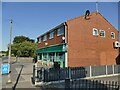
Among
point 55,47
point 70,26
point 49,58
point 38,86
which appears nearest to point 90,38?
point 70,26

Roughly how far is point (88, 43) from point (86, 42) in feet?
1.19

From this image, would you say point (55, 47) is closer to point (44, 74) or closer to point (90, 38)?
point (90, 38)

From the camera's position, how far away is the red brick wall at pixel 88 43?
21594mm

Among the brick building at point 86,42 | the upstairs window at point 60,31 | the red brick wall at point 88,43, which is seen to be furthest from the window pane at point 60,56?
the upstairs window at point 60,31

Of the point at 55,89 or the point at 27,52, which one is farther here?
the point at 27,52

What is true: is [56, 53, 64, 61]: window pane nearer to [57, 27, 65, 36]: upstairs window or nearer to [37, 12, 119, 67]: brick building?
[37, 12, 119, 67]: brick building

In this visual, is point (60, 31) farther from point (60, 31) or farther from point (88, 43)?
point (88, 43)

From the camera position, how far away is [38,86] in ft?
41.7

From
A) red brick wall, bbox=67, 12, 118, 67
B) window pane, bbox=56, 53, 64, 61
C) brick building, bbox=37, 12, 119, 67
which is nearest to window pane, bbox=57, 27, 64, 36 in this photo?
brick building, bbox=37, 12, 119, 67

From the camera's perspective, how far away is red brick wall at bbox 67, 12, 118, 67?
850 inches

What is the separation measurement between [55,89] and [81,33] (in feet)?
39.6

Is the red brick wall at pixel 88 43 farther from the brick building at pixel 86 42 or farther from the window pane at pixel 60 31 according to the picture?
the window pane at pixel 60 31

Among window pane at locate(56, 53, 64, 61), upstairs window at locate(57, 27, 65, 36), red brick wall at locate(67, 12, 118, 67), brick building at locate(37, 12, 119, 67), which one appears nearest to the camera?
brick building at locate(37, 12, 119, 67)

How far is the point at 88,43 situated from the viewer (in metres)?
22.9
